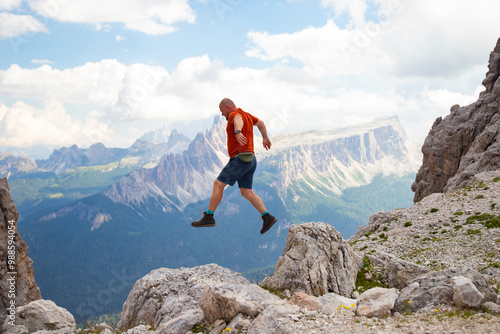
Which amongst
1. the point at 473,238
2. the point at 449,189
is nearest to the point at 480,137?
the point at 449,189

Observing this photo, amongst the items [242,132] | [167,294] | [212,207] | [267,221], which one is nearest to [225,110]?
[242,132]

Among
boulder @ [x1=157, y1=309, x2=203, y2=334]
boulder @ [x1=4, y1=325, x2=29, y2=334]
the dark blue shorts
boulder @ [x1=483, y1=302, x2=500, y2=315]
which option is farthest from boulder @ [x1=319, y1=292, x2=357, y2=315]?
boulder @ [x1=4, y1=325, x2=29, y2=334]

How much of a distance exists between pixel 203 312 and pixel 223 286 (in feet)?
3.87

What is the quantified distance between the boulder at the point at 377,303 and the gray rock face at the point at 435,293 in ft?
0.87

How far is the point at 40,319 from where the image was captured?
15438 mm

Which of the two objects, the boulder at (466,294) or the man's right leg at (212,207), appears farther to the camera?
the man's right leg at (212,207)

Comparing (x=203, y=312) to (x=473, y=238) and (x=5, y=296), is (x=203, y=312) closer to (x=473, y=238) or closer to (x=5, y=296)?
(x=5, y=296)

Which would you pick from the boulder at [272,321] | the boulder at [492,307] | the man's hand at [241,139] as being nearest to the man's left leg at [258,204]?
the man's hand at [241,139]

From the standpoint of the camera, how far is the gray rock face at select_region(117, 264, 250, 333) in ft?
48.3

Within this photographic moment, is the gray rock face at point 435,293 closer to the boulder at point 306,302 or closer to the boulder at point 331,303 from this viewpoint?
the boulder at point 331,303

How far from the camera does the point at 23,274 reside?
1114 inches

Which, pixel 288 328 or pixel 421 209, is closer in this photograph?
pixel 288 328

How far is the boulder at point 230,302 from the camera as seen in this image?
10227 millimetres

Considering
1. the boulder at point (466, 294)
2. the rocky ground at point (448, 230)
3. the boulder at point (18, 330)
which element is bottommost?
the rocky ground at point (448, 230)
